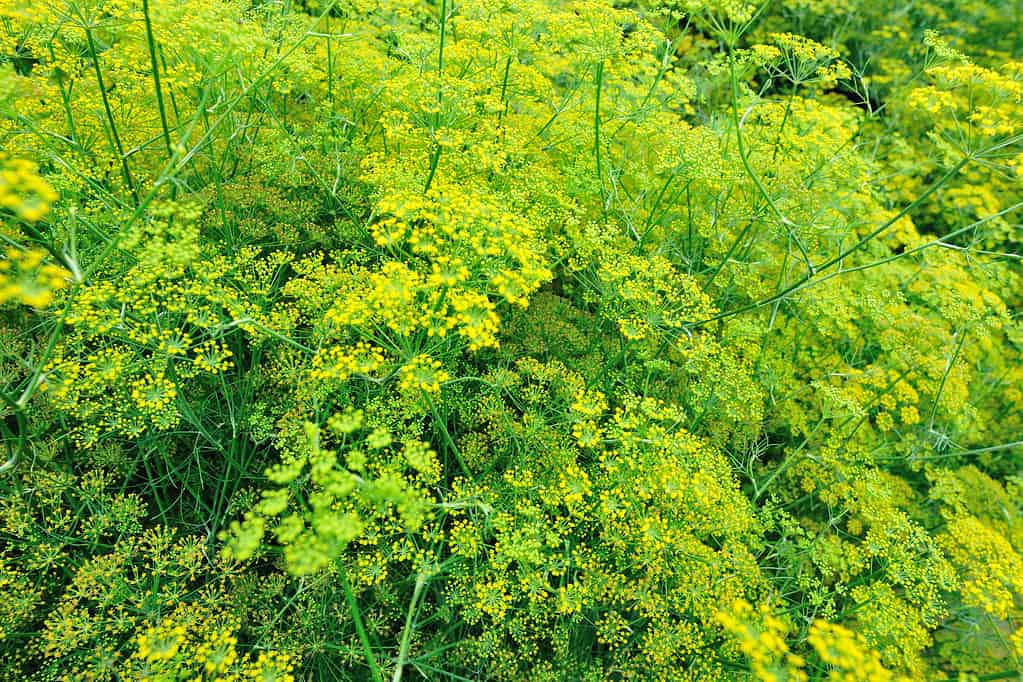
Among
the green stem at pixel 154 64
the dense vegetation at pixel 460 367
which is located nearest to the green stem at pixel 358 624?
the dense vegetation at pixel 460 367

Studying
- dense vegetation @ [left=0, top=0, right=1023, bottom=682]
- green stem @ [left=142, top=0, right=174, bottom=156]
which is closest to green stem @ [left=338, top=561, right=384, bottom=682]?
dense vegetation @ [left=0, top=0, right=1023, bottom=682]

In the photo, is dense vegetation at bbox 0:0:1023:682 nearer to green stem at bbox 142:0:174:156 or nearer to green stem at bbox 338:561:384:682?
green stem at bbox 142:0:174:156

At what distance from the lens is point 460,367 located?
4.04m

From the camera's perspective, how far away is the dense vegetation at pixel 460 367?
2.83 m

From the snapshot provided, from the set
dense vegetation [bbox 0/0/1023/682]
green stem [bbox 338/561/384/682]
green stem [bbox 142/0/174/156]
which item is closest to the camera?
green stem [bbox 338/561/384/682]

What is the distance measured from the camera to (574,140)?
416 centimetres

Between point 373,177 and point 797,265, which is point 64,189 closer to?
point 373,177

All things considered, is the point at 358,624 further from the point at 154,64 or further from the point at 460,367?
the point at 154,64

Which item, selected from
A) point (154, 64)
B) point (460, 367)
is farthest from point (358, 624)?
point (154, 64)

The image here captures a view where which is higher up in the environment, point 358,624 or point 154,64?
point 154,64

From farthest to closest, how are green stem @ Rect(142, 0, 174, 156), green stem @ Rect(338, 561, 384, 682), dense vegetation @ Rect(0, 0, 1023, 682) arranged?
1. dense vegetation @ Rect(0, 0, 1023, 682)
2. green stem @ Rect(142, 0, 174, 156)
3. green stem @ Rect(338, 561, 384, 682)

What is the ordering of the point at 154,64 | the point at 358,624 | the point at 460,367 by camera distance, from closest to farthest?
the point at 358,624
the point at 154,64
the point at 460,367

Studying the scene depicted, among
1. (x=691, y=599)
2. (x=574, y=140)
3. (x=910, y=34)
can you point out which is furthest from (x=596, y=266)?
(x=910, y=34)

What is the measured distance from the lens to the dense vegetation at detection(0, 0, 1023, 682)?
2.83 meters
